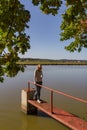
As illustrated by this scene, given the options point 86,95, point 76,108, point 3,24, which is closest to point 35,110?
point 76,108

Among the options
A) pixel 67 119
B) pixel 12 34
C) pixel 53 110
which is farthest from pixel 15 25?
pixel 53 110

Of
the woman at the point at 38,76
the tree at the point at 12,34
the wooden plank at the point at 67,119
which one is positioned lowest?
the wooden plank at the point at 67,119

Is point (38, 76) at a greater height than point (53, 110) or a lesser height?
greater

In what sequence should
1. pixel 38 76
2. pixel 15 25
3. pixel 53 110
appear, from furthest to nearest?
pixel 38 76, pixel 53 110, pixel 15 25

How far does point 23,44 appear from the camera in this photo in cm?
698

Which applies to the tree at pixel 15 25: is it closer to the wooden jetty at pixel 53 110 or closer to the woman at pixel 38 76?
the wooden jetty at pixel 53 110

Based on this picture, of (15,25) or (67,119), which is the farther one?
(67,119)

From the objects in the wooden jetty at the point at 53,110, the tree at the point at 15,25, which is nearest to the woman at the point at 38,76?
the wooden jetty at the point at 53,110

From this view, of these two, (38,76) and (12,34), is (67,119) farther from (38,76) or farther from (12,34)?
(12,34)

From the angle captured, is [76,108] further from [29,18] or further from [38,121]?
[29,18]

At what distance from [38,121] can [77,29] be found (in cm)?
467

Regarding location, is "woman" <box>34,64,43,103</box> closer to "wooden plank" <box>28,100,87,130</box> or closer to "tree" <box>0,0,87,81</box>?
"wooden plank" <box>28,100,87,130</box>

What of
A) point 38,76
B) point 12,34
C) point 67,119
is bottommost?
point 67,119

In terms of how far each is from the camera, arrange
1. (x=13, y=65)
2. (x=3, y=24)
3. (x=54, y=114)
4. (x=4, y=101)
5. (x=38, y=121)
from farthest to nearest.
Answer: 1. (x=4, y=101)
2. (x=38, y=121)
3. (x=54, y=114)
4. (x=13, y=65)
5. (x=3, y=24)
